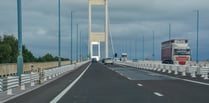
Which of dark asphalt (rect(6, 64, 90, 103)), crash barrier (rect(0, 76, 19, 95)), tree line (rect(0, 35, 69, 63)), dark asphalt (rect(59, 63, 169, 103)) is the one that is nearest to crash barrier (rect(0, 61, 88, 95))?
crash barrier (rect(0, 76, 19, 95))

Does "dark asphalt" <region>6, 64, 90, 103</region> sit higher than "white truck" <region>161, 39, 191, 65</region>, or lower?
lower

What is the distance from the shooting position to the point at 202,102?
18.4 m

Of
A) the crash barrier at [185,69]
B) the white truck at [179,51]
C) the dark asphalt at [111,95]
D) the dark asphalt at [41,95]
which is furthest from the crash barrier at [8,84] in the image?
the white truck at [179,51]

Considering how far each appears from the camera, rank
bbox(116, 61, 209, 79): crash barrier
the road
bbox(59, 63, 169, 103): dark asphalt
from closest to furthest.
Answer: bbox(59, 63, 169, 103): dark asphalt → the road → bbox(116, 61, 209, 79): crash barrier

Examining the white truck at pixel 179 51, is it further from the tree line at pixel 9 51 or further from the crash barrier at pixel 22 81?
the crash barrier at pixel 22 81

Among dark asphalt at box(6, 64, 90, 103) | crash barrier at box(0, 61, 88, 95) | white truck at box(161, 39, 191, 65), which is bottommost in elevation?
dark asphalt at box(6, 64, 90, 103)

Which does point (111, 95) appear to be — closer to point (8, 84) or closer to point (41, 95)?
point (41, 95)

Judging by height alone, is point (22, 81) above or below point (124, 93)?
above

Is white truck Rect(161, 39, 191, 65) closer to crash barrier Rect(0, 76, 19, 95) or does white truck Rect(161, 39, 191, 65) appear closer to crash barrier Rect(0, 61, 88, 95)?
crash barrier Rect(0, 61, 88, 95)

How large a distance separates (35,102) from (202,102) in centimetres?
611

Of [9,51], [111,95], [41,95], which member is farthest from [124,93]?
[9,51]

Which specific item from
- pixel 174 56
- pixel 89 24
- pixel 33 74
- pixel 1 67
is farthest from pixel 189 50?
pixel 89 24

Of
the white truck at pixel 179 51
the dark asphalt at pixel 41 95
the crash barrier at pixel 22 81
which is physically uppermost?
the white truck at pixel 179 51

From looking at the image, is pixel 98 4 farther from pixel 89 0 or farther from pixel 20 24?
pixel 20 24
